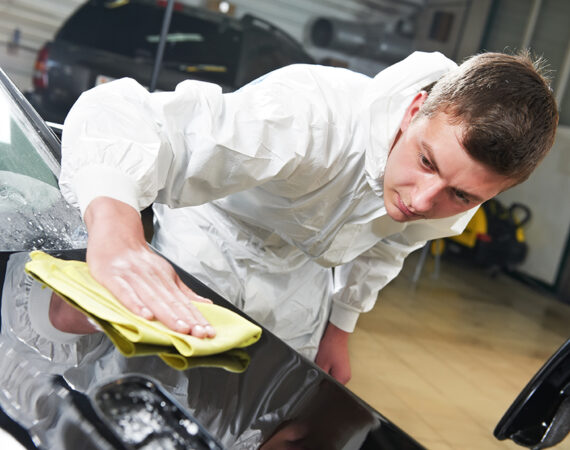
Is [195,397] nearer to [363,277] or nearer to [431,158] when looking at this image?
[431,158]

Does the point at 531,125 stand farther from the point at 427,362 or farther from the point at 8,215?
the point at 427,362

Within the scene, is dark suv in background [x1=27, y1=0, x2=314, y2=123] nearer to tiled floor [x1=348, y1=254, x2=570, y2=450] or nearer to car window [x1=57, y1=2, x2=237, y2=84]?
car window [x1=57, y1=2, x2=237, y2=84]

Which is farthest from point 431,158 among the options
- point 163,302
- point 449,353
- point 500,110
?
point 449,353

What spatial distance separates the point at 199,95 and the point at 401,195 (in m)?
0.37

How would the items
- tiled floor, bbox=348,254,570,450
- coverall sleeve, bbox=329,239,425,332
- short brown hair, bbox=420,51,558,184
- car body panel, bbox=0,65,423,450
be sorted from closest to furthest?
car body panel, bbox=0,65,423,450 < short brown hair, bbox=420,51,558,184 < coverall sleeve, bbox=329,239,425,332 < tiled floor, bbox=348,254,570,450

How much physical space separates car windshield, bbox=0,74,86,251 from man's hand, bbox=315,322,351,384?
0.85 metres

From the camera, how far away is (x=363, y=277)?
1.63 meters

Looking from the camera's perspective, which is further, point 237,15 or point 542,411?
point 237,15

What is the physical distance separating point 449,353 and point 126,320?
9.35ft

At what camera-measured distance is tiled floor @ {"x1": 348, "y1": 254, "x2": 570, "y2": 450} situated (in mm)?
2521

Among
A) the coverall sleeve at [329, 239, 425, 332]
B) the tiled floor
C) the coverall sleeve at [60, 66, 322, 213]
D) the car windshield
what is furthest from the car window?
the coverall sleeve at [60, 66, 322, 213]

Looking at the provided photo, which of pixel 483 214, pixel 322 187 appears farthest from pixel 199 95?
pixel 483 214

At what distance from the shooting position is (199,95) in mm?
1017

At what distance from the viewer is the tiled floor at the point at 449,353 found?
2.52 m
